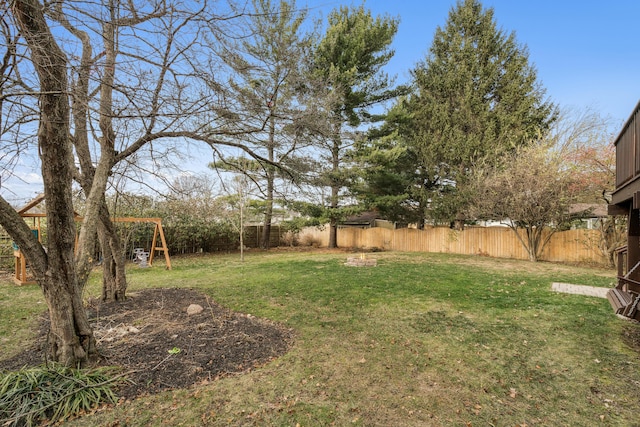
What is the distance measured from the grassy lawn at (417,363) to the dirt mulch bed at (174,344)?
20cm

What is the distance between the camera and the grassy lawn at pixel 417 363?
2.41 metres

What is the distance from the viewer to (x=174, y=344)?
3535 millimetres

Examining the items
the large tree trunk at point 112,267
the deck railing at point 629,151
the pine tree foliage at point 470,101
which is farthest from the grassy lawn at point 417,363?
the pine tree foliage at point 470,101

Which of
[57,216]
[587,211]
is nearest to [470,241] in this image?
[587,211]

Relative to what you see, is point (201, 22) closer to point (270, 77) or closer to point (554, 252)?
point (270, 77)

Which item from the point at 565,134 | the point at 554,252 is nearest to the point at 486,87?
the point at 565,134

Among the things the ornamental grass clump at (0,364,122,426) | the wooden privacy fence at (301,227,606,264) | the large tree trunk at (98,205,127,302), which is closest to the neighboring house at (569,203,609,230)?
the wooden privacy fence at (301,227,606,264)

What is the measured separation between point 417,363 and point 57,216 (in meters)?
3.57

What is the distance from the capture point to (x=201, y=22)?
2.97 m

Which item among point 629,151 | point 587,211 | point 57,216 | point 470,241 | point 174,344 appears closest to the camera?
point 57,216

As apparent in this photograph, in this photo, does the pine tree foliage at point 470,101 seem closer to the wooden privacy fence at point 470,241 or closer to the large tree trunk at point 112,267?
the wooden privacy fence at point 470,241

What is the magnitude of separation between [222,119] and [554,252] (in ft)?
42.4

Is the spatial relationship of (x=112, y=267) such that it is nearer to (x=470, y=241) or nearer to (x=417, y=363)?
(x=417, y=363)

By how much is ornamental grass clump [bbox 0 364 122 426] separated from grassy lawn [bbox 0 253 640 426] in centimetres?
21
